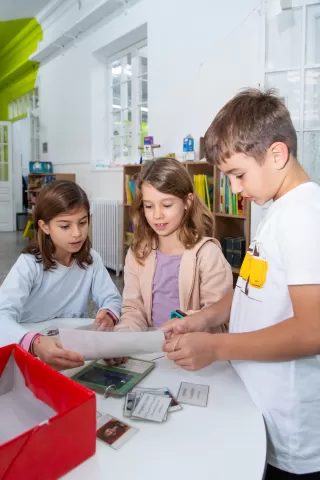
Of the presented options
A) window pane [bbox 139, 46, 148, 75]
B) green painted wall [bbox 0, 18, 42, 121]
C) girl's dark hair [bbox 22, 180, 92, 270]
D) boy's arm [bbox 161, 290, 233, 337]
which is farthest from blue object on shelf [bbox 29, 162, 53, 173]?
boy's arm [bbox 161, 290, 233, 337]

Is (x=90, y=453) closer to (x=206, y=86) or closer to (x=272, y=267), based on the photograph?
(x=272, y=267)

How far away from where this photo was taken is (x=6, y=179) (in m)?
8.79

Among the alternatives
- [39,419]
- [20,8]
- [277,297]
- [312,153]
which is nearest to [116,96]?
[20,8]

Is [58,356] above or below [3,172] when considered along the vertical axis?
below

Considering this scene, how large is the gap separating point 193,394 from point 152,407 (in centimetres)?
11

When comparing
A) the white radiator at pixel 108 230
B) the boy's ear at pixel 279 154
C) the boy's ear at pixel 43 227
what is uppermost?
the boy's ear at pixel 279 154

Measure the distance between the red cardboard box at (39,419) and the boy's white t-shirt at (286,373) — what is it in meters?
0.36

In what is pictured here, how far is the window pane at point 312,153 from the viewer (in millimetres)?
2957

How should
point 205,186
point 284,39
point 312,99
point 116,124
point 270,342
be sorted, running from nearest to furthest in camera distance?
point 270,342 → point 312,99 → point 284,39 → point 205,186 → point 116,124

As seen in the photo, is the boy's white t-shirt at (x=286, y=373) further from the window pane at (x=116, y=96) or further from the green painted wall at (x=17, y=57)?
the green painted wall at (x=17, y=57)

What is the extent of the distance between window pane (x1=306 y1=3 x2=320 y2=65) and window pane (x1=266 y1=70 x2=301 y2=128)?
0.43 ft

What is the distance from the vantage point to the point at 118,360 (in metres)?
0.98

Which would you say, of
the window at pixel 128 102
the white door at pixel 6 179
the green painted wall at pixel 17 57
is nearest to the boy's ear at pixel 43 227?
the window at pixel 128 102

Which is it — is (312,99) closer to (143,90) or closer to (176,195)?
(176,195)
